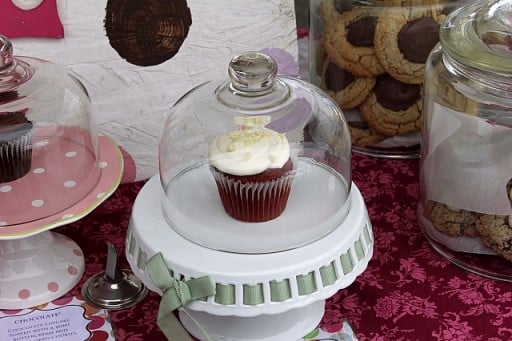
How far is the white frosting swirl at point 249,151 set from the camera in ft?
2.16

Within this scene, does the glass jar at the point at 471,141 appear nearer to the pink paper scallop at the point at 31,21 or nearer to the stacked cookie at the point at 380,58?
the stacked cookie at the point at 380,58

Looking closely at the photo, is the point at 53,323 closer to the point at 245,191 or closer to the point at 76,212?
the point at 76,212

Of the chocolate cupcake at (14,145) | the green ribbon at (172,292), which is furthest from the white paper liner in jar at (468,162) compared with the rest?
the chocolate cupcake at (14,145)

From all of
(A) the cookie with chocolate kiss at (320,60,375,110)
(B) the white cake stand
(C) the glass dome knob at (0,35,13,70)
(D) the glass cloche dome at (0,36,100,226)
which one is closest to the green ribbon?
(B) the white cake stand

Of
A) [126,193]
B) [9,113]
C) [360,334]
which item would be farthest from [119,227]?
[360,334]

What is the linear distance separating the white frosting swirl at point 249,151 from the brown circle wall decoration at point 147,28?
8.6 inches

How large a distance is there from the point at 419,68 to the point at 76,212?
0.41 meters

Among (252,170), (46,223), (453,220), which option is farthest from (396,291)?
(46,223)

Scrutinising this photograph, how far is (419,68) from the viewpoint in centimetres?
90

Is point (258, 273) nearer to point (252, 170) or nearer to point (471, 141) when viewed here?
point (252, 170)

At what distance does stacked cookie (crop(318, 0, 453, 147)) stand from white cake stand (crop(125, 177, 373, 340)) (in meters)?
0.23

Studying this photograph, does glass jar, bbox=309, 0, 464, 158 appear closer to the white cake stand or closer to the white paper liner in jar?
the white paper liner in jar

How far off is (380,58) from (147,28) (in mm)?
248

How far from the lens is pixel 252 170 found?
0.66 m
